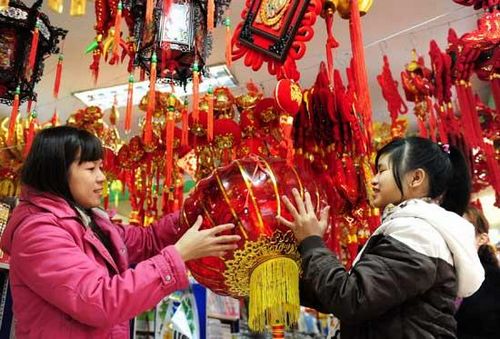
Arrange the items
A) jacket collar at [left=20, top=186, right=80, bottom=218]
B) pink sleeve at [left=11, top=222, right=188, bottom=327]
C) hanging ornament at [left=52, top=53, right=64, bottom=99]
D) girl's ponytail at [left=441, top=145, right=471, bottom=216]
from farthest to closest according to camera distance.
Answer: hanging ornament at [left=52, top=53, right=64, bottom=99] → girl's ponytail at [left=441, top=145, right=471, bottom=216] → jacket collar at [left=20, top=186, right=80, bottom=218] → pink sleeve at [left=11, top=222, right=188, bottom=327]

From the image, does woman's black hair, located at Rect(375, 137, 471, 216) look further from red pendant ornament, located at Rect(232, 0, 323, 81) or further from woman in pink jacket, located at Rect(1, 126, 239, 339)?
red pendant ornament, located at Rect(232, 0, 323, 81)

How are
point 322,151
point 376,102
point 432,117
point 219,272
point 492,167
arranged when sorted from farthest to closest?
point 376,102
point 432,117
point 492,167
point 322,151
point 219,272

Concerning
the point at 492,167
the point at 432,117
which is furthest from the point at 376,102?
the point at 492,167

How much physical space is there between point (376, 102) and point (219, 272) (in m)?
3.52

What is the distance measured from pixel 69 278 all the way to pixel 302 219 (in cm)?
46

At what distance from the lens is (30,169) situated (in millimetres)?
1101

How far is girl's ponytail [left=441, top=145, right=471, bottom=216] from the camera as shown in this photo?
1234 millimetres

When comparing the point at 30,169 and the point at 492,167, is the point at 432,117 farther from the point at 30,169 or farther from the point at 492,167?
the point at 30,169

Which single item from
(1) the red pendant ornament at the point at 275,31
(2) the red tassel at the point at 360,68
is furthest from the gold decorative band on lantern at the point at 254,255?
(1) the red pendant ornament at the point at 275,31

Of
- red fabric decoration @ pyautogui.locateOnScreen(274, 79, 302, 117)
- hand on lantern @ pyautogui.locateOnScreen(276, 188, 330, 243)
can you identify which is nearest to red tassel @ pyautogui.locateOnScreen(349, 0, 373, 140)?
red fabric decoration @ pyautogui.locateOnScreen(274, 79, 302, 117)

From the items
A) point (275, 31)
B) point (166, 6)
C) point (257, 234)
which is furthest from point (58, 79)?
point (257, 234)

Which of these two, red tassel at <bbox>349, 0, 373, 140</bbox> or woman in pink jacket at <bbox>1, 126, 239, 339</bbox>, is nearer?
woman in pink jacket at <bbox>1, 126, 239, 339</bbox>

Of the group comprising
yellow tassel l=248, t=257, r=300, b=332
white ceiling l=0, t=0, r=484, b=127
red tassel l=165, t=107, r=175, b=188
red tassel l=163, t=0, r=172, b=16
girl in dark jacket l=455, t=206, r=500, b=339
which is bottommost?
girl in dark jacket l=455, t=206, r=500, b=339

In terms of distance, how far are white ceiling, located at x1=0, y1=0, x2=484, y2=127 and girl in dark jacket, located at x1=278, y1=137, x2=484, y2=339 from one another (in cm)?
213
